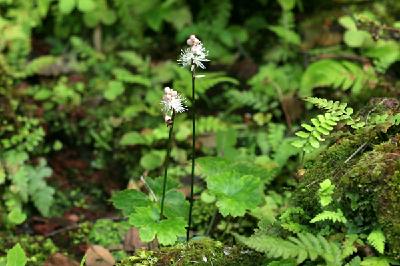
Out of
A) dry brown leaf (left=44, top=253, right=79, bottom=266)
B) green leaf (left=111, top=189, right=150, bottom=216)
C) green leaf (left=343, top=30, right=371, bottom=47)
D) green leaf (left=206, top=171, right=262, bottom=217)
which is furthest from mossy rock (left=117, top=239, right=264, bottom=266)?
green leaf (left=343, top=30, right=371, bottom=47)

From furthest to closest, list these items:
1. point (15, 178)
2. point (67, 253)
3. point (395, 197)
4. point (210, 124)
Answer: point (210, 124)
point (15, 178)
point (67, 253)
point (395, 197)

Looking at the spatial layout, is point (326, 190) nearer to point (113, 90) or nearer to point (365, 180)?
point (365, 180)

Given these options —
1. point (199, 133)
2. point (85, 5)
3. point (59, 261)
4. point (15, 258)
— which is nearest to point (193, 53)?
point (15, 258)

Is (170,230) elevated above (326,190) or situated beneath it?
situated beneath

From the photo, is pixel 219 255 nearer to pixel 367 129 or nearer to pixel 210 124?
pixel 367 129

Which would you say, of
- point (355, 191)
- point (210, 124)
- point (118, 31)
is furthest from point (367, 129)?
Result: point (118, 31)

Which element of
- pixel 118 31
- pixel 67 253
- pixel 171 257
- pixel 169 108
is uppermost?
pixel 118 31
